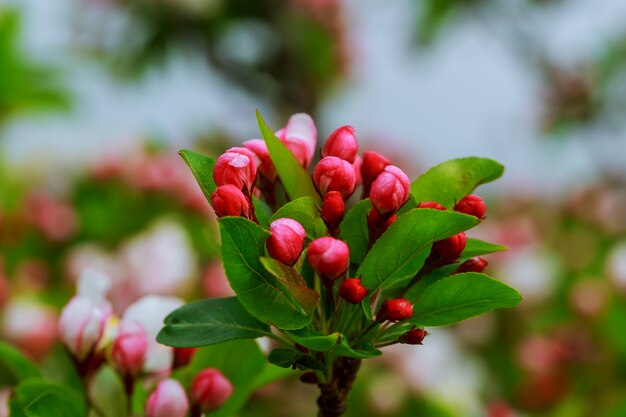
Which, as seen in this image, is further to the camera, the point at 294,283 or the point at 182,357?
the point at 182,357

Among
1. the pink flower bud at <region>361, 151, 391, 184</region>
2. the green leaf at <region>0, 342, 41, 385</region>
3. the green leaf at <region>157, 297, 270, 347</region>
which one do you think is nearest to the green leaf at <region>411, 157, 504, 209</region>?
the pink flower bud at <region>361, 151, 391, 184</region>

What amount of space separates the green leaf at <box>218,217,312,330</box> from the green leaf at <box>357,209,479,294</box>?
0.14 ft

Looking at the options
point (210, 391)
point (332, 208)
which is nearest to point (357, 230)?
point (332, 208)

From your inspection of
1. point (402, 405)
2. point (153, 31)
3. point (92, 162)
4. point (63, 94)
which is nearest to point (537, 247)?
point (402, 405)

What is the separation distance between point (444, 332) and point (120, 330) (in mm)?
1255

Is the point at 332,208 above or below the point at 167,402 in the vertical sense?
above

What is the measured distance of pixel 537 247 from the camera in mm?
1864

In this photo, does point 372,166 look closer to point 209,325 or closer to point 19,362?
point 209,325

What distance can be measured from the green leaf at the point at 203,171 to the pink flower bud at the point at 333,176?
0.18 ft

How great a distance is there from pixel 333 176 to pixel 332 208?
2 cm

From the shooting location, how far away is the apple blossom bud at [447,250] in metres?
0.42

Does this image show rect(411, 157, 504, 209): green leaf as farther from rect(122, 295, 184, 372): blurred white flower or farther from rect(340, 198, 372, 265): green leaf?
rect(122, 295, 184, 372): blurred white flower

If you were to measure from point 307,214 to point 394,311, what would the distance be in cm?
7

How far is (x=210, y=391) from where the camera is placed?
48 cm
